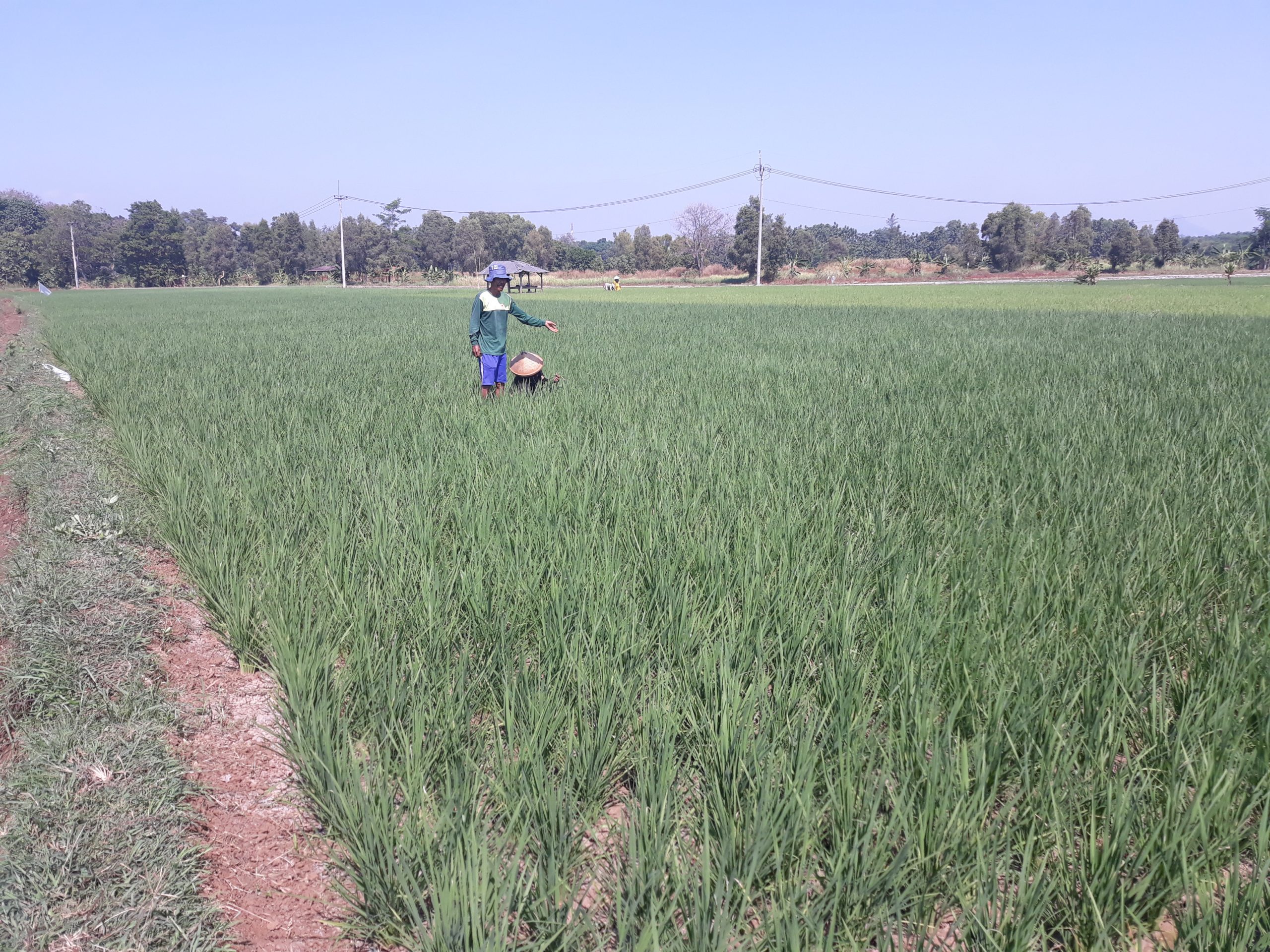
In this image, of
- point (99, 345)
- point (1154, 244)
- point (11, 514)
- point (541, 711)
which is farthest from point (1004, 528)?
point (1154, 244)

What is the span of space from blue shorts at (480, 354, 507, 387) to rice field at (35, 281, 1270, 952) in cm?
100

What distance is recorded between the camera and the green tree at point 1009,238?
58094 mm

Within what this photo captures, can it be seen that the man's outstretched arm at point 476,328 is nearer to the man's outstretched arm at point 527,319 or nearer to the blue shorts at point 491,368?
the blue shorts at point 491,368

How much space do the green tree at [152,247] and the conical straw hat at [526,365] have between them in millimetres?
78171

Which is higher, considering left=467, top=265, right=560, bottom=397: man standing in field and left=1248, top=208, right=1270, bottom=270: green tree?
left=1248, top=208, right=1270, bottom=270: green tree

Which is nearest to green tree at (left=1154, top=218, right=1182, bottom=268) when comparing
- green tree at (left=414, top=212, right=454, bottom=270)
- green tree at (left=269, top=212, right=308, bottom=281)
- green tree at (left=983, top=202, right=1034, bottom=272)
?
green tree at (left=983, top=202, right=1034, bottom=272)

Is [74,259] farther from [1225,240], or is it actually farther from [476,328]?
[1225,240]

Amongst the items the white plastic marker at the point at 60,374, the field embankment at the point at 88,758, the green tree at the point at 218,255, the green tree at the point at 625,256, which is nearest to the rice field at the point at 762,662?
the field embankment at the point at 88,758

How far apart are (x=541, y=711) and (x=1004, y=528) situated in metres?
2.17

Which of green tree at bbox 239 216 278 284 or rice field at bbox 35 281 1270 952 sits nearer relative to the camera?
rice field at bbox 35 281 1270 952

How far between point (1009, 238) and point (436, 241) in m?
48.3

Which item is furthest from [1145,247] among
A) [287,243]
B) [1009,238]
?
[287,243]

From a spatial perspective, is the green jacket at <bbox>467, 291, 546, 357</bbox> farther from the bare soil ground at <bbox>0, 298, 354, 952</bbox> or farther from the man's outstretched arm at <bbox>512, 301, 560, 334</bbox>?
the bare soil ground at <bbox>0, 298, 354, 952</bbox>

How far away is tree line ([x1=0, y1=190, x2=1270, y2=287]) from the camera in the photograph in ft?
194
